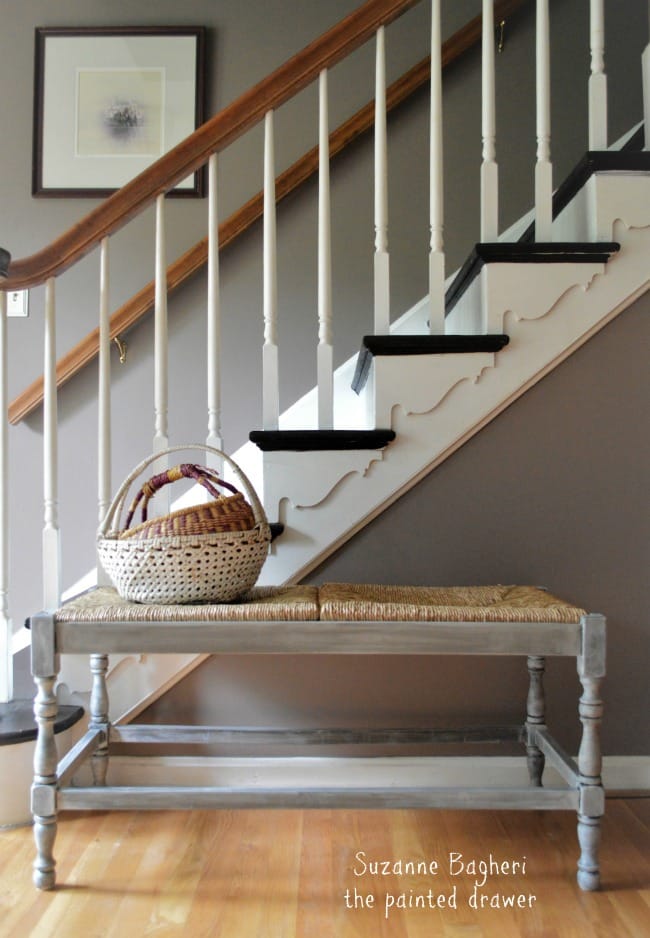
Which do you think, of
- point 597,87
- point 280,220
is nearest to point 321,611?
point 597,87

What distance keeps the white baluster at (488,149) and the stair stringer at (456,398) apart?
5.2 inches

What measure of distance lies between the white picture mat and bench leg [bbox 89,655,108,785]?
62.5 inches

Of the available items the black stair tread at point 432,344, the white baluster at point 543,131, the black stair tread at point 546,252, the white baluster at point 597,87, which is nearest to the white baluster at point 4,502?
the black stair tread at point 432,344

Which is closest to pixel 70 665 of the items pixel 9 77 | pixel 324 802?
pixel 324 802

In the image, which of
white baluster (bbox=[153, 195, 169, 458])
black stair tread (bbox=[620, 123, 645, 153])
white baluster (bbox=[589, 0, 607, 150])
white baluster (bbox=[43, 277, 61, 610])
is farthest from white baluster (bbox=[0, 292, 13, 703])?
black stair tread (bbox=[620, 123, 645, 153])

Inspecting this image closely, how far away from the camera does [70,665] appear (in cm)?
176

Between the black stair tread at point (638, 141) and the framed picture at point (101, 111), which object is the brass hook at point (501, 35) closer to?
the black stair tread at point (638, 141)

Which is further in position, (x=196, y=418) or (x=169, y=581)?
(x=196, y=418)

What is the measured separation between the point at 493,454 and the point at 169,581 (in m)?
0.76

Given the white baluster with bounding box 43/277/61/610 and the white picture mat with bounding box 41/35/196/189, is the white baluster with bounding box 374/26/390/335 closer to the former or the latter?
the white baluster with bounding box 43/277/61/610

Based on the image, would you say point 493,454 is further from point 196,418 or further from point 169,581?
point 196,418

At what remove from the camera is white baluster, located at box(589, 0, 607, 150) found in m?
1.68

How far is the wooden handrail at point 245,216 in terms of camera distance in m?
2.42

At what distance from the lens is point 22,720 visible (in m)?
1.65
